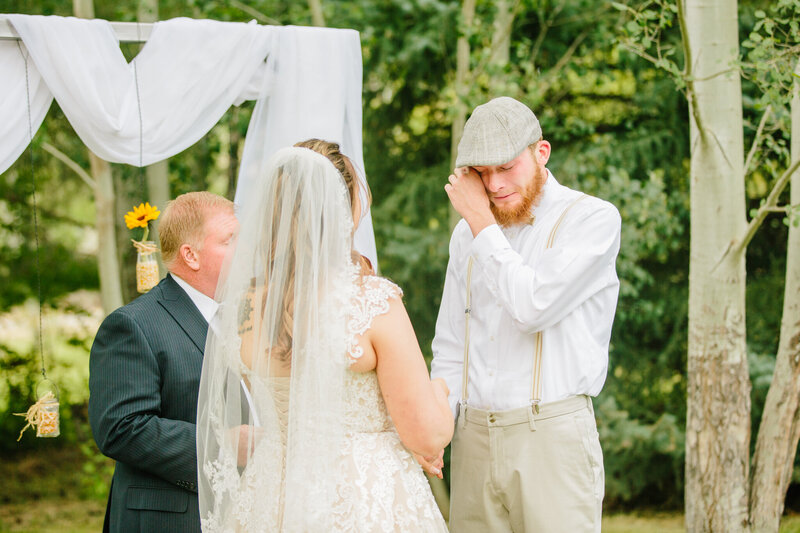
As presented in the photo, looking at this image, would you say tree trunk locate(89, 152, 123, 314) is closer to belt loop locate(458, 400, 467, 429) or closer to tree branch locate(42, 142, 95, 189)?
tree branch locate(42, 142, 95, 189)

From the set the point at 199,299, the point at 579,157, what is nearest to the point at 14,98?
the point at 199,299

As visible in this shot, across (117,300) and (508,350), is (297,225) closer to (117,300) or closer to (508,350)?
(508,350)

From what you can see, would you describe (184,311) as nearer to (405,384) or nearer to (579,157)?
(405,384)

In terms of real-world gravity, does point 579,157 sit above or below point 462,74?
below

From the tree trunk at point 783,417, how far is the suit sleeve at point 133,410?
9.58 ft

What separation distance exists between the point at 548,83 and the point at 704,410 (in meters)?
2.88

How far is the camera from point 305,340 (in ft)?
6.35

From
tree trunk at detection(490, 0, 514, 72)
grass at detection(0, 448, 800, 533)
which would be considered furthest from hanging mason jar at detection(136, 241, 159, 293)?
grass at detection(0, 448, 800, 533)

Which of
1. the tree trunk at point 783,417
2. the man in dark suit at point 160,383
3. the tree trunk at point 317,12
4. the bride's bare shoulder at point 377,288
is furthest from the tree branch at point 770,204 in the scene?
the tree trunk at point 317,12

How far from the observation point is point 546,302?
2.14m

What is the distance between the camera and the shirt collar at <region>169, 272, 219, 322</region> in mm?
2471

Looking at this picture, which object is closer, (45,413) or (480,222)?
(480,222)

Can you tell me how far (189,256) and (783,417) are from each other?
9.86 feet

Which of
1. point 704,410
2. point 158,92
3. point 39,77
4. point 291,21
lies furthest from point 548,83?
point 39,77
